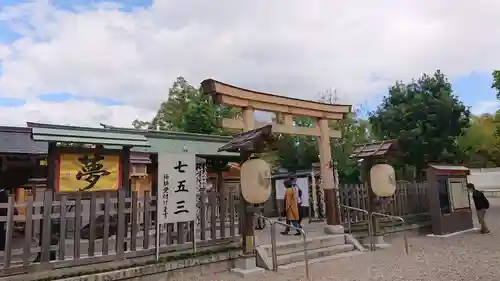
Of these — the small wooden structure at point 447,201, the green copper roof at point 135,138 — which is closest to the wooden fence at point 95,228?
the green copper roof at point 135,138

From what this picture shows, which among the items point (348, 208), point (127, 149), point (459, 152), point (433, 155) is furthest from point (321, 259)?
point (459, 152)

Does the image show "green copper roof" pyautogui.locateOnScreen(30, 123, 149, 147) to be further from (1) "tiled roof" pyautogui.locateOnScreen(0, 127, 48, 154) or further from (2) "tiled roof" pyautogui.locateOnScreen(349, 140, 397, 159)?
(2) "tiled roof" pyautogui.locateOnScreen(349, 140, 397, 159)

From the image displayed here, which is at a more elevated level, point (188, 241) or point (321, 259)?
point (188, 241)

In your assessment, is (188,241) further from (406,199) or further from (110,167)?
(406,199)

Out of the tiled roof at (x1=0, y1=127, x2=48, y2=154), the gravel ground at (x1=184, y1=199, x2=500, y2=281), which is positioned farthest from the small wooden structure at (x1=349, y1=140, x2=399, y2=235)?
the tiled roof at (x1=0, y1=127, x2=48, y2=154)

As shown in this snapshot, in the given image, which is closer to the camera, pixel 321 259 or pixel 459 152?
pixel 321 259

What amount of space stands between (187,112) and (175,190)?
19.9 metres

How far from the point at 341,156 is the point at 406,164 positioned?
5.12 m

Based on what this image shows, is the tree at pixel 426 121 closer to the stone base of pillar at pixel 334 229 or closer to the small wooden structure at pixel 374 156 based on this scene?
the small wooden structure at pixel 374 156

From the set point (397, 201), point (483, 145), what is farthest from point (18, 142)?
point (483, 145)

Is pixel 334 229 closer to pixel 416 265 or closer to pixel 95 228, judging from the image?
pixel 416 265

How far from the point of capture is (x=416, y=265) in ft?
26.2

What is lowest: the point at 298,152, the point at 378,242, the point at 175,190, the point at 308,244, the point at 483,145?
the point at 378,242

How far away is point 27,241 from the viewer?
555 centimetres
